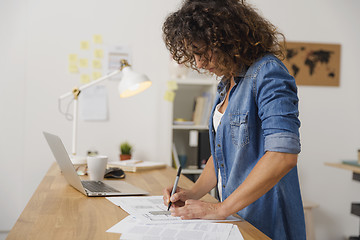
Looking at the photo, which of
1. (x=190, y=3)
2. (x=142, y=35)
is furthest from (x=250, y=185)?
(x=142, y=35)

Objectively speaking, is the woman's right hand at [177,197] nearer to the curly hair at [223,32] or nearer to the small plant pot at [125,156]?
the curly hair at [223,32]

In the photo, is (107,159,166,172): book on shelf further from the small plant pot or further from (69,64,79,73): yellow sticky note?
(69,64,79,73): yellow sticky note

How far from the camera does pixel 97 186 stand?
1385 mm

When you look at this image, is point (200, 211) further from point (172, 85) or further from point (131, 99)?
point (131, 99)

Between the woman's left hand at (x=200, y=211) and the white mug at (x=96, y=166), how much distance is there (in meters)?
0.63

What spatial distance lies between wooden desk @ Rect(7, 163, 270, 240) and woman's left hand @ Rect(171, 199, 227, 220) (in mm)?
60

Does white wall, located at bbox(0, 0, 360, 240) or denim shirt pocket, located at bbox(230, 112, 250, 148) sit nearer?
denim shirt pocket, located at bbox(230, 112, 250, 148)

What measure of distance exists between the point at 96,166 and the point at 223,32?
0.76 metres

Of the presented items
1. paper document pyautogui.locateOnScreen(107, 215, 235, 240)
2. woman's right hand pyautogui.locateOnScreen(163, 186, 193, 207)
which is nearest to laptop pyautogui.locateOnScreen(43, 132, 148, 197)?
woman's right hand pyautogui.locateOnScreen(163, 186, 193, 207)

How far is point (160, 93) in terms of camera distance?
3.07 m

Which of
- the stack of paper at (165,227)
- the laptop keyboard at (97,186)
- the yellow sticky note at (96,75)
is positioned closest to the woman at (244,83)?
the stack of paper at (165,227)

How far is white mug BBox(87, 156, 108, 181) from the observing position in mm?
1518

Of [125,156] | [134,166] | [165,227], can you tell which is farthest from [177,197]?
[125,156]

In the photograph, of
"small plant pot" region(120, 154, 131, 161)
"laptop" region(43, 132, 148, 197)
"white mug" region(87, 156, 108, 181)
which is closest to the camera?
"laptop" region(43, 132, 148, 197)
